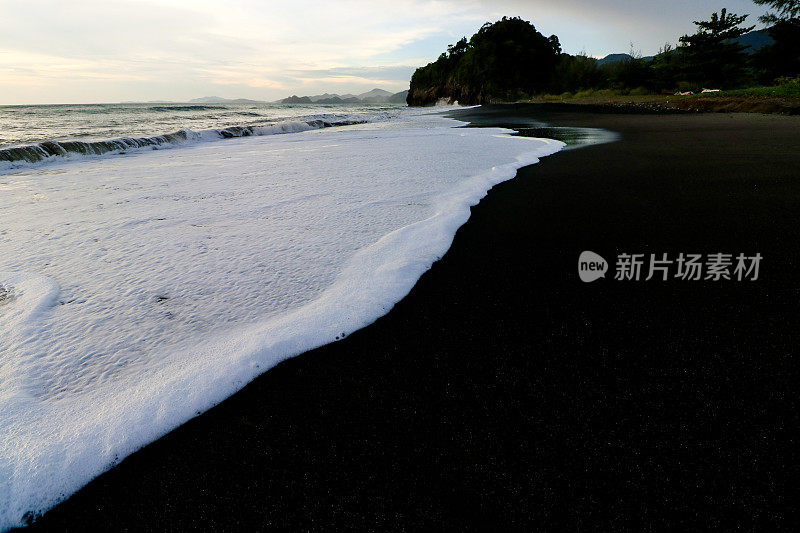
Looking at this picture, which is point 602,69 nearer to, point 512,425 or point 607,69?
point 607,69

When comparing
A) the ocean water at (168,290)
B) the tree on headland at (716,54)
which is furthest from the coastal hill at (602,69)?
the ocean water at (168,290)

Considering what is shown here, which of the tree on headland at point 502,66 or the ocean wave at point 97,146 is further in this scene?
the tree on headland at point 502,66

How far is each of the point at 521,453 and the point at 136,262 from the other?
266cm

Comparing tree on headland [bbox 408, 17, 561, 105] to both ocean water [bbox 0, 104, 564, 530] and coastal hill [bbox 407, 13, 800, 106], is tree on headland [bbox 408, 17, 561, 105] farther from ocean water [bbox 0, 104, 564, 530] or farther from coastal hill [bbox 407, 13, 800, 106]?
ocean water [bbox 0, 104, 564, 530]

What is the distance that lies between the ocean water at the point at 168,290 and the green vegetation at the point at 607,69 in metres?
22.7

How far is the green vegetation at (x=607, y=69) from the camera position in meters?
24.7

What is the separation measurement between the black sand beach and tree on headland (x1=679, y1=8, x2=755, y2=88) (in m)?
Result: 38.9

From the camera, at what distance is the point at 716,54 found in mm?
29688

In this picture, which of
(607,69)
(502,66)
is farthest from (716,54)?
(502,66)

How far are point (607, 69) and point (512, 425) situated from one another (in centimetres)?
7122

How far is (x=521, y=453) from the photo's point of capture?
44.2 inches

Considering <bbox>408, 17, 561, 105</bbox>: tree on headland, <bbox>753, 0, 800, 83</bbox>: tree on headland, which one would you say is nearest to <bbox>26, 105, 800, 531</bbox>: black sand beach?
<bbox>753, 0, 800, 83</bbox>: tree on headland

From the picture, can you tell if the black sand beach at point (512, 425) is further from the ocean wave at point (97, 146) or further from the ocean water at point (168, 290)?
the ocean wave at point (97, 146)

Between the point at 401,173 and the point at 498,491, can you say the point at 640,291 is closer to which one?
the point at 498,491
